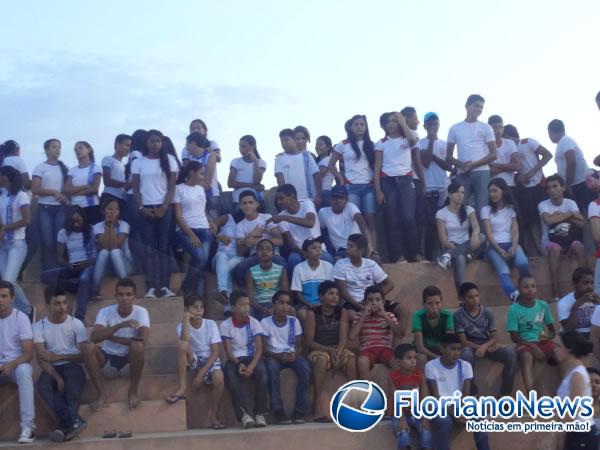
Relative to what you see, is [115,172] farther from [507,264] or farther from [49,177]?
[507,264]

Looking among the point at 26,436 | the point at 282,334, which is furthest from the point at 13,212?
the point at 282,334

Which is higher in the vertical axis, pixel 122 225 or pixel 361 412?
pixel 122 225

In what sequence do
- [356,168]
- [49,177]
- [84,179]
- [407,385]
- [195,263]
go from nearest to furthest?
[407,385], [195,263], [84,179], [49,177], [356,168]

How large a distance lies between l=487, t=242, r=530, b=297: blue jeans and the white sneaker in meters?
5.26

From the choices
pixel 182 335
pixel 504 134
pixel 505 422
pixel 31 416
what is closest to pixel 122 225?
pixel 182 335

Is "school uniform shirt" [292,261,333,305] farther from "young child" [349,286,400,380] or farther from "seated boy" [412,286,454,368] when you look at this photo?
"seated boy" [412,286,454,368]

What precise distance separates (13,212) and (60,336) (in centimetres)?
235

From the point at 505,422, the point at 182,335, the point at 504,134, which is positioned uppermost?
the point at 504,134

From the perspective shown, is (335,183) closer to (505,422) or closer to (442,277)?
(442,277)

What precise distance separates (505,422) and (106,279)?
4489 mm

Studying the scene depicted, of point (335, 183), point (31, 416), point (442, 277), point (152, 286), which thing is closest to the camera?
point (31, 416)

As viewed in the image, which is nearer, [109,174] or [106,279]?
[106,279]

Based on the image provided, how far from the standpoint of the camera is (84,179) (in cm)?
1210

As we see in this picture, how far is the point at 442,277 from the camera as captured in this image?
39.2 feet
